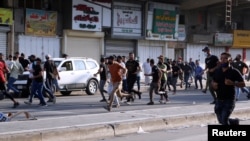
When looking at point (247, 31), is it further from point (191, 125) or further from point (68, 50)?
point (191, 125)

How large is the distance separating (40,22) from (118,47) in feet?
23.1

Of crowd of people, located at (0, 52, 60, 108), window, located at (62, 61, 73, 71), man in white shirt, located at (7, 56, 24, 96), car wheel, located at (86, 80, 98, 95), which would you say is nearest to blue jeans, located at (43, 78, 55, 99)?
crowd of people, located at (0, 52, 60, 108)

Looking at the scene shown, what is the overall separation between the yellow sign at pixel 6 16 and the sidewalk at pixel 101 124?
15374 millimetres

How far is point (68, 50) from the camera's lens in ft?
108

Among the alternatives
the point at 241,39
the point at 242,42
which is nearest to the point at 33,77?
the point at 241,39

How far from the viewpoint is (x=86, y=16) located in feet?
108

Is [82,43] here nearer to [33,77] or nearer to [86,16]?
[86,16]

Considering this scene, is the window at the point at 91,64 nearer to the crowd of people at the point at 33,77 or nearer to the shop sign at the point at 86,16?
the crowd of people at the point at 33,77

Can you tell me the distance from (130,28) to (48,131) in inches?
1017

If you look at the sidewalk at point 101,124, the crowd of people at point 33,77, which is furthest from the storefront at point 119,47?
the sidewalk at point 101,124

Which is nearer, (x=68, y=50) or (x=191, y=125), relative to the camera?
(x=191, y=125)

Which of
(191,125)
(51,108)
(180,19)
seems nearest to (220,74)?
(191,125)

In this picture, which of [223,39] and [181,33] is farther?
[223,39]

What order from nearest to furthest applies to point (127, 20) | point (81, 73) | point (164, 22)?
1. point (81, 73)
2. point (127, 20)
3. point (164, 22)
